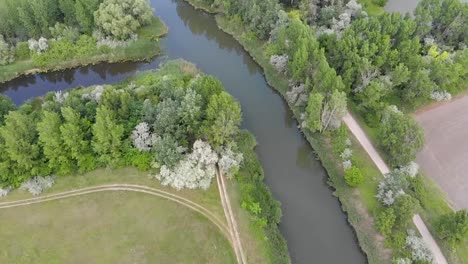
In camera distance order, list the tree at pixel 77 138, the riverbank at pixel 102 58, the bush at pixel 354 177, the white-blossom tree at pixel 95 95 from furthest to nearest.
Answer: the riverbank at pixel 102 58, the white-blossom tree at pixel 95 95, the bush at pixel 354 177, the tree at pixel 77 138

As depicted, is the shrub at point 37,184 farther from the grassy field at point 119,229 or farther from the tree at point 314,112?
the tree at point 314,112

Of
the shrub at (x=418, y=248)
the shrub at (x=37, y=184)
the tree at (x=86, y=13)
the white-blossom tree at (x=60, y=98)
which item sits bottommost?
the shrub at (x=37, y=184)

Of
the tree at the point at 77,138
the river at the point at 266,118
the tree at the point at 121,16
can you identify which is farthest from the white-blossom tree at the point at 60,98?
the tree at the point at 121,16

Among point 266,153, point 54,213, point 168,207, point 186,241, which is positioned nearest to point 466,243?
point 266,153

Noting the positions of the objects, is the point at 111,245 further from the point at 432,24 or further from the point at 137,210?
the point at 432,24

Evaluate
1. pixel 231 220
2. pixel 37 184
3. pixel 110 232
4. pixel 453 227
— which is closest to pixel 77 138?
pixel 37 184

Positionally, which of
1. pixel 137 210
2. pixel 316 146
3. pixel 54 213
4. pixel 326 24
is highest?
pixel 326 24

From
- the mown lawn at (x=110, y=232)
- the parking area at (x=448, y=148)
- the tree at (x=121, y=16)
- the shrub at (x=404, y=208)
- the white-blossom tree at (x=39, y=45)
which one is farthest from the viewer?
the tree at (x=121, y=16)
